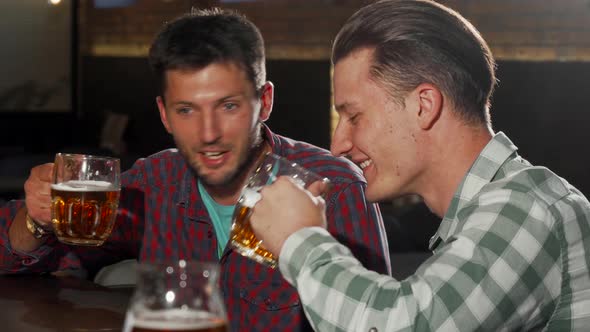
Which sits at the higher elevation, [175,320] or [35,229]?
[175,320]

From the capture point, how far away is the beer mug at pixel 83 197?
63.9 inches

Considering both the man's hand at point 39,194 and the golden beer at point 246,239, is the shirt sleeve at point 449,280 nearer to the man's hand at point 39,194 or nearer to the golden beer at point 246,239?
the golden beer at point 246,239

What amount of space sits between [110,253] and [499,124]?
3461 millimetres

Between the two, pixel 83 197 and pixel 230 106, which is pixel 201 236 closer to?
pixel 230 106

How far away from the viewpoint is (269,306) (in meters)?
1.83

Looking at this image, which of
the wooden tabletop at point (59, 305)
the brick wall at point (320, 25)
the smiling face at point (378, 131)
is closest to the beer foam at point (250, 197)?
the smiling face at point (378, 131)

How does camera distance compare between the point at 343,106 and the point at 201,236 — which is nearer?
the point at 343,106

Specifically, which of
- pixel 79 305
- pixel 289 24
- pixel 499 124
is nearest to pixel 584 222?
pixel 79 305

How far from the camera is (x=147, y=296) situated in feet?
2.42

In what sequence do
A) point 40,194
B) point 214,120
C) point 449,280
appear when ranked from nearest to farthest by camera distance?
point 449,280 → point 40,194 → point 214,120

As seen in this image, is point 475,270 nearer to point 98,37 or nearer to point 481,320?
point 481,320

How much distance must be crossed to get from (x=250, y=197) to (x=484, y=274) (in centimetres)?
33

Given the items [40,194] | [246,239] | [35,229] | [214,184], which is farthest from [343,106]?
[35,229]

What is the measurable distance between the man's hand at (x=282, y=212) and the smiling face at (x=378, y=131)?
0.74ft
